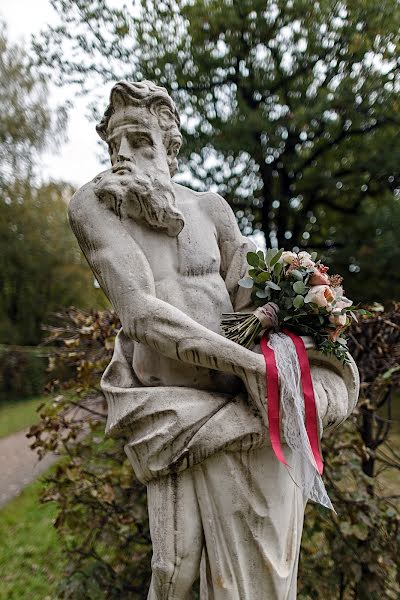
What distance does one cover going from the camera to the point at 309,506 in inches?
133

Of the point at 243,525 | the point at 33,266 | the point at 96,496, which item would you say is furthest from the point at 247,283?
the point at 33,266

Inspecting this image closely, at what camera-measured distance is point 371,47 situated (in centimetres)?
948

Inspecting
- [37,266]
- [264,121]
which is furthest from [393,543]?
[37,266]

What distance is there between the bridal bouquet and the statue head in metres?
0.34

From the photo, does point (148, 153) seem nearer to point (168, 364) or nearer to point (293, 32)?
point (168, 364)

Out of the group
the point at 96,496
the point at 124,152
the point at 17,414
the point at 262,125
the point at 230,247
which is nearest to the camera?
the point at 124,152

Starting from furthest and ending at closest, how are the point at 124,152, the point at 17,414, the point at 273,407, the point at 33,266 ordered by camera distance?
1. the point at 33,266
2. the point at 17,414
3. the point at 124,152
4. the point at 273,407

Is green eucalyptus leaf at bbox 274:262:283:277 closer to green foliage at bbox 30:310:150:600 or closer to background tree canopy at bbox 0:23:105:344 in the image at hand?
green foliage at bbox 30:310:150:600

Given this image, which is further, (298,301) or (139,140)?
(139,140)

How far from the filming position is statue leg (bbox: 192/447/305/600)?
1.63 m

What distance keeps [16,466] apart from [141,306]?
7.06 metres

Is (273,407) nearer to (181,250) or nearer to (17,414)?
(181,250)

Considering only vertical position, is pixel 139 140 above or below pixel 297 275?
above

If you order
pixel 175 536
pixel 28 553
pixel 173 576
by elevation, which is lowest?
pixel 28 553
